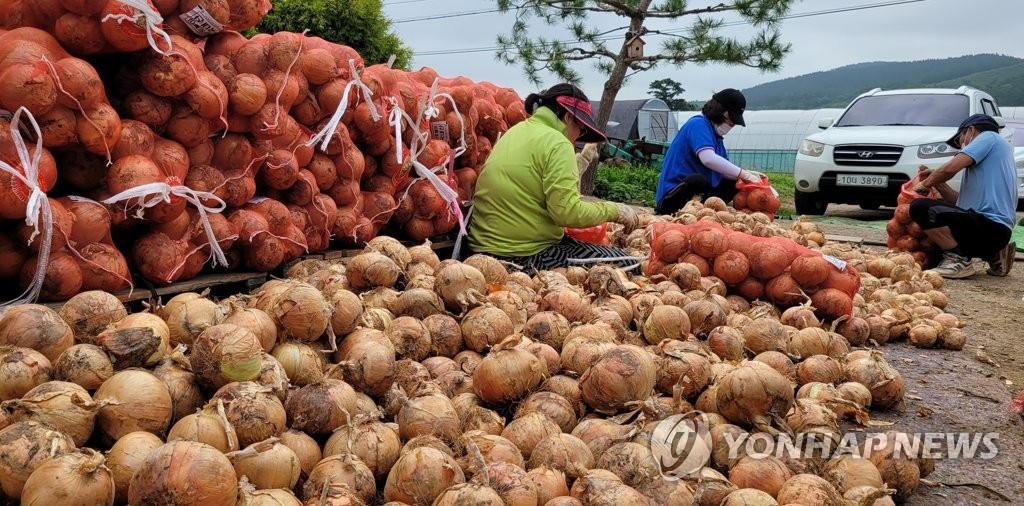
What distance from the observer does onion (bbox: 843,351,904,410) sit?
3.25m

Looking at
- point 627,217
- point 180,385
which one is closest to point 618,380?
point 180,385

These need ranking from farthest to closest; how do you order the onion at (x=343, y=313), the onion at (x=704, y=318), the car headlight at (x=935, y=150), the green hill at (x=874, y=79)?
1. the green hill at (x=874, y=79)
2. the car headlight at (x=935, y=150)
3. the onion at (x=704, y=318)
4. the onion at (x=343, y=313)

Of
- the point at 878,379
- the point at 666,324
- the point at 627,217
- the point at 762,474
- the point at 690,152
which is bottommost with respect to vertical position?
the point at 878,379

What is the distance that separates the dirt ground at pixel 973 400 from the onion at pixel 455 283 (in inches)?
72.5

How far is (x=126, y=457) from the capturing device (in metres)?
1.84

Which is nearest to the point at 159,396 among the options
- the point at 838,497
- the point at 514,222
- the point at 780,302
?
the point at 838,497

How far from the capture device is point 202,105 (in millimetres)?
3320

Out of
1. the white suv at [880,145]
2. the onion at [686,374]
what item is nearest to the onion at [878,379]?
the onion at [686,374]

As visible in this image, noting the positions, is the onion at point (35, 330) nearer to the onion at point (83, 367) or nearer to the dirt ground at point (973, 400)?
the onion at point (83, 367)

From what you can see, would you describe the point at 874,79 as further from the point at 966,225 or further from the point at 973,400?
the point at 973,400

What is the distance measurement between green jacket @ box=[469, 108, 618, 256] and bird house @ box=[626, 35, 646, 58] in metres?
8.38

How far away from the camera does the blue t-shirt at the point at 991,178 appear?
24.4 feet

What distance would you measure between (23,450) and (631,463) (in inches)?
62.6

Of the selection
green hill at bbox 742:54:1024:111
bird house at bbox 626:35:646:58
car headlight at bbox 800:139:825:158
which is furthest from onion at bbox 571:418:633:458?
green hill at bbox 742:54:1024:111
